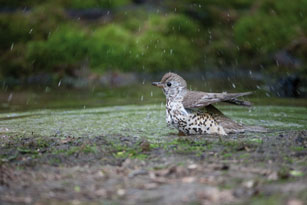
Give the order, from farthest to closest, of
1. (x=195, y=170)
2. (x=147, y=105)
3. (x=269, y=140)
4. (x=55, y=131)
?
(x=147, y=105) < (x=55, y=131) < (x=269, y=140) < (x=195, y=170)

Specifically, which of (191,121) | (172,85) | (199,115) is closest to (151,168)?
(191,121)

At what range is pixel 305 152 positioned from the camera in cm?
455

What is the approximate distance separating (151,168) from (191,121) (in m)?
2.13

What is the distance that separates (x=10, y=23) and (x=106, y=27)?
3.64 metres

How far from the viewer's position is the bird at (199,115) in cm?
611

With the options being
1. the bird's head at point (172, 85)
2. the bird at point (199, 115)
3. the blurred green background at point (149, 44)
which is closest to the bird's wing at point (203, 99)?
the bird at point (199, 115)

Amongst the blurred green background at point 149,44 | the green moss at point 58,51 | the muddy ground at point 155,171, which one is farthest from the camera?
the green moss at point 58,51

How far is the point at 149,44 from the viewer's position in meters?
15.8

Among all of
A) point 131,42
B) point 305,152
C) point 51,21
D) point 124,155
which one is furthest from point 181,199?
point 51,21

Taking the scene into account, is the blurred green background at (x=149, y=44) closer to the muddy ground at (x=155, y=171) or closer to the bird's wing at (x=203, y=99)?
the bird's wing at (x=203, y=99)

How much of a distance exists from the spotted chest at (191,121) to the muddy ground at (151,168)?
0.22 m

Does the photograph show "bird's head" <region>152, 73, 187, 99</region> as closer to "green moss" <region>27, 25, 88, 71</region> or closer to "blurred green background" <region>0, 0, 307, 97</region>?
"blurred green background" <region>0, 0, 307, 97</region>

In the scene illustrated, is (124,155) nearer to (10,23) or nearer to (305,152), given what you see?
(305,152)

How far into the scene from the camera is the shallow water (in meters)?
6.61
